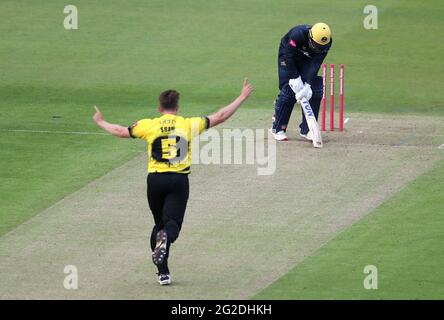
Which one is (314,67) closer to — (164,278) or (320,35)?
(320,35)

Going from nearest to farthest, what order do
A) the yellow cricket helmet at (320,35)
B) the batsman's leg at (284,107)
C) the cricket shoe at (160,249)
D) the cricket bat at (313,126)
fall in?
the cricket shoe at (160,249), the yellow cricket helmet at (320,35), the cricket bat at (313,126), the batsman's leg at (284,107)

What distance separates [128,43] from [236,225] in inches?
558

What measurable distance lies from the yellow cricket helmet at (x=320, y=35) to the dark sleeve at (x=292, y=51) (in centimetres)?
37

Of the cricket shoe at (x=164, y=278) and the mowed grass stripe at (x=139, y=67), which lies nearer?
the cricket shoe at (x=164, y=278)

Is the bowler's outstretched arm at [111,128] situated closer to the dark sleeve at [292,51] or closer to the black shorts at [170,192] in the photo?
the black shorts at [170,192]

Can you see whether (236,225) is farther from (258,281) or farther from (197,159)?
(197,159)

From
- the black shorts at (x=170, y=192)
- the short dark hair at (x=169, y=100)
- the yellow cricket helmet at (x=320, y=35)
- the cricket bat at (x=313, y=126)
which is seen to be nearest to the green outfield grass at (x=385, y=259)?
the black shorts at (x=170, y=192)

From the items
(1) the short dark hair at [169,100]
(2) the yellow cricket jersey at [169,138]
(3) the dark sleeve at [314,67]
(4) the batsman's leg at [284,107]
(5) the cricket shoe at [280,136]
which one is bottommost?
(2) the yellow cricket jersey at [169,138]

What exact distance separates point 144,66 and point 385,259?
13994mm

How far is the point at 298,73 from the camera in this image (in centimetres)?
2283

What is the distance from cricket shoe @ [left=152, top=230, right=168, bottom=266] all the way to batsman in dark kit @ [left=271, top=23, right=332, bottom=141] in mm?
7829

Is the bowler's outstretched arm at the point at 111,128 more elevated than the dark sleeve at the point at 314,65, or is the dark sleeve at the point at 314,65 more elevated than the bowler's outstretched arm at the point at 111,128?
the dark sleeve at the point at 314,65

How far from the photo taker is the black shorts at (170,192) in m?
15.5

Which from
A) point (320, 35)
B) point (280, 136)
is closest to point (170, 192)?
point (320, 35)
